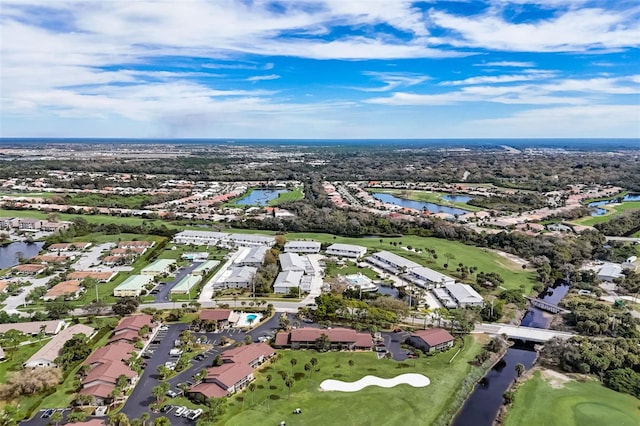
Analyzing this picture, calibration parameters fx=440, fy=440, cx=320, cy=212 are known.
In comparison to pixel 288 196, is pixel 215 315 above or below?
below

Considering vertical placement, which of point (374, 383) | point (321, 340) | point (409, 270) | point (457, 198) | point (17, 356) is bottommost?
point (374, 383)

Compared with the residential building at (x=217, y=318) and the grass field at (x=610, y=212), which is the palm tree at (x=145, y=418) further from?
the grass field at (x=610, y=212)

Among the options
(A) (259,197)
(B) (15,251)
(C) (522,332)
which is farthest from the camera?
(A) (259,197)

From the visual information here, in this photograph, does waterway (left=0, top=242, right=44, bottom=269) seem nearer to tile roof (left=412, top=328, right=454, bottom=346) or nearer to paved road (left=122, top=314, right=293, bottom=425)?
paved road (left=122, top=314, right=293, bottom=425)

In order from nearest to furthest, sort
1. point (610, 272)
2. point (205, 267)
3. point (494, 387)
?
point (494, 387), point (610, 272), point (205, 267)

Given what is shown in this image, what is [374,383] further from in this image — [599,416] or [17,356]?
[17,356]

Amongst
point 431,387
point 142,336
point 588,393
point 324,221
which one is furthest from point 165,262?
point 588,393

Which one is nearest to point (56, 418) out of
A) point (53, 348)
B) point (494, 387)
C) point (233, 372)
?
point (53, 348)
